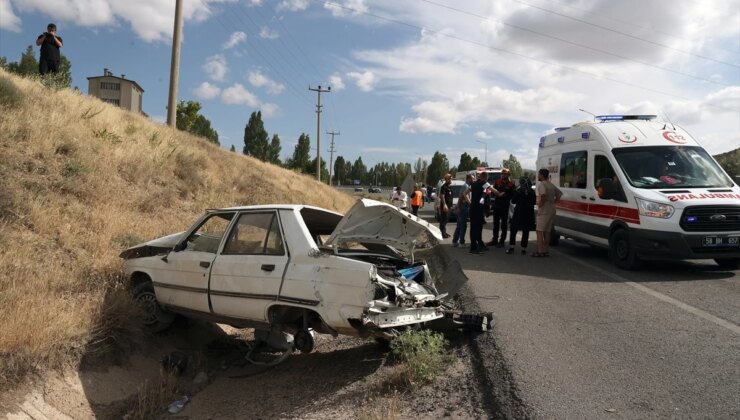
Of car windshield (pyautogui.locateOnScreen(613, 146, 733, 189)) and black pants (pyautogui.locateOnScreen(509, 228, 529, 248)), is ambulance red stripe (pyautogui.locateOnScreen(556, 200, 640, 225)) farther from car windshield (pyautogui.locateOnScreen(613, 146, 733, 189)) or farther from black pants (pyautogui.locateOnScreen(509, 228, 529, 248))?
black pants (pyautogui.locateOnScreen(509, 228, 529, 248))

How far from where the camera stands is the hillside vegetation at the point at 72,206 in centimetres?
516

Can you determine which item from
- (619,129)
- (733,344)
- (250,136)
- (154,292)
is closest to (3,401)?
(154,292)

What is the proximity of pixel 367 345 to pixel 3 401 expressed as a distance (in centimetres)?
355

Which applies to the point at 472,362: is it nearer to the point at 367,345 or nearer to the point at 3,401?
the point at 367,345

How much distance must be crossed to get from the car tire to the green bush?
305 centimetres

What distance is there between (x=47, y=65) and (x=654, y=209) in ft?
48.8

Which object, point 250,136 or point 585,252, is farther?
point 250,136

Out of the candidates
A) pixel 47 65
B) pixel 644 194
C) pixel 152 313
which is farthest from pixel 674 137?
pixel 47 65

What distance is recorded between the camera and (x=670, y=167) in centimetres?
920

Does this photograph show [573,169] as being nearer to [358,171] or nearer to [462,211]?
[462,211]

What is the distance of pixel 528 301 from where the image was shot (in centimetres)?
696

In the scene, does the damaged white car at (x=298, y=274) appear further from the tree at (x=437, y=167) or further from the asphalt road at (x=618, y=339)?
the tree at (x=437, y=167)

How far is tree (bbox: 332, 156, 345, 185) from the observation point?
5900 inches

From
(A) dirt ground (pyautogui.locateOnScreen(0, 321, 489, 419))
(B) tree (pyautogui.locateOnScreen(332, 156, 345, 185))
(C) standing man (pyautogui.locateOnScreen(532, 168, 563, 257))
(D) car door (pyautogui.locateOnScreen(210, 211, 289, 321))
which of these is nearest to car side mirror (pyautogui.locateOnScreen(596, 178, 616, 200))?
(C) standing man (pyautogui.locateOnScreen(532, 168, 563, 257))
